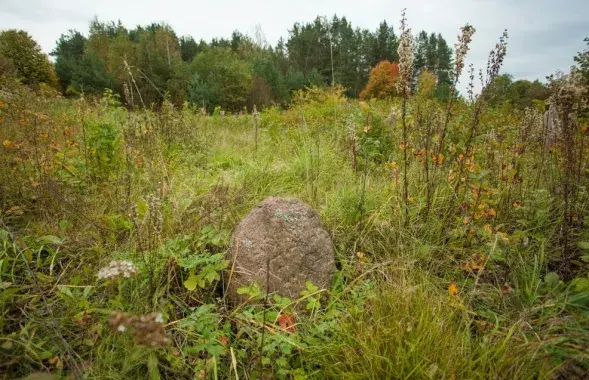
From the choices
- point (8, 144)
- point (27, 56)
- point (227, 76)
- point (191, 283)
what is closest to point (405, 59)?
point (191, 283)

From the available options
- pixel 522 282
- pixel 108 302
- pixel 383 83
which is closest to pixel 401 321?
pixel 522 282

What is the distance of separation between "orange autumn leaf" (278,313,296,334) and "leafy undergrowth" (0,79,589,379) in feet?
0.05

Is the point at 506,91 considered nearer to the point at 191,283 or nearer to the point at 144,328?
the point at 191,283

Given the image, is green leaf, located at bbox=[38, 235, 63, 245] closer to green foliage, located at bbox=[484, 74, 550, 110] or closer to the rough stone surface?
the rough stone surface

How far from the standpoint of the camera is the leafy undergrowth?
1358 mm

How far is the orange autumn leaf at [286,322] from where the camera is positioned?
1.61m

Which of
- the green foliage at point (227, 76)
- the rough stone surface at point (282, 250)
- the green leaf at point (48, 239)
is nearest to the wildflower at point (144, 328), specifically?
the rough stone surface at point (282, 250)

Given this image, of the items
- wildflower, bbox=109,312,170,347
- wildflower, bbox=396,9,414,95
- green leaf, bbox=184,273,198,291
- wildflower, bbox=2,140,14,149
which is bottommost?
green leaf, bbox=184,273,198,291

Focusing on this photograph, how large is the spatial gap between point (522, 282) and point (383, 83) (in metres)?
32.9

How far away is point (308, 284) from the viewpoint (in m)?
1.77

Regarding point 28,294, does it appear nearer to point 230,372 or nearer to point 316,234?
point 230,372

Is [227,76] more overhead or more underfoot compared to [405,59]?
more overhead

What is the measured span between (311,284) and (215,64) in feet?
96.9

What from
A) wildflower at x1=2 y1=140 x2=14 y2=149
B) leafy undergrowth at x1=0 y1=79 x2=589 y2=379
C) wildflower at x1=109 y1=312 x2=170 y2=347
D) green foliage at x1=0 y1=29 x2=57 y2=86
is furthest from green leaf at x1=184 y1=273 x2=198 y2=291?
green foliage at x1=0 y1=29 x2=57 y2=86
